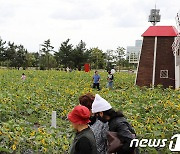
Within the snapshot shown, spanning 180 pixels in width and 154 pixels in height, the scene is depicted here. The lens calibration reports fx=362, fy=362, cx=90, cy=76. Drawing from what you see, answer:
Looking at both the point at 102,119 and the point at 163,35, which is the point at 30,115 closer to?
the point at 102,119

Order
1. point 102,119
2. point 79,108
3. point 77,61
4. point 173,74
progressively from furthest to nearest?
point 77,61, point 173,74, point 102,119, point 79,108

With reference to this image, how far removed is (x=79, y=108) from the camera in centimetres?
287

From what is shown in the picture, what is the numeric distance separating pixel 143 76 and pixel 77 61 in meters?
33.1

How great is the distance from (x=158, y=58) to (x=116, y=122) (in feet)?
55.1

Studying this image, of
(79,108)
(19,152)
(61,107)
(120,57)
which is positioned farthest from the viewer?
(120,57)

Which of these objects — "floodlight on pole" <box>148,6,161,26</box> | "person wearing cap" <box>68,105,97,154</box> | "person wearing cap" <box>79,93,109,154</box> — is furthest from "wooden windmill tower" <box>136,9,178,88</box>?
"person wearing cap" <box>68,105,97,154</box>

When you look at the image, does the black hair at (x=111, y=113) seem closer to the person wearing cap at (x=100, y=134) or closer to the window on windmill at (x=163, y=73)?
the person wearing cap at (x=100, y=134)

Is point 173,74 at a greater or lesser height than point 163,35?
lesser

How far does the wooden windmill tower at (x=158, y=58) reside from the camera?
1930cm

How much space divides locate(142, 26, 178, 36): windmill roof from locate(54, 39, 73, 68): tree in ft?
107

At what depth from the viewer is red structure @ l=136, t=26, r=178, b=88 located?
1930 centimetres

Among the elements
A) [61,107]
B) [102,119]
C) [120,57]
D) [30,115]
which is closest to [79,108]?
[102,119]

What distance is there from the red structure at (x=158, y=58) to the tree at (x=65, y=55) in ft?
108

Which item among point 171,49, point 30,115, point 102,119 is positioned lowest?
point 30,115
